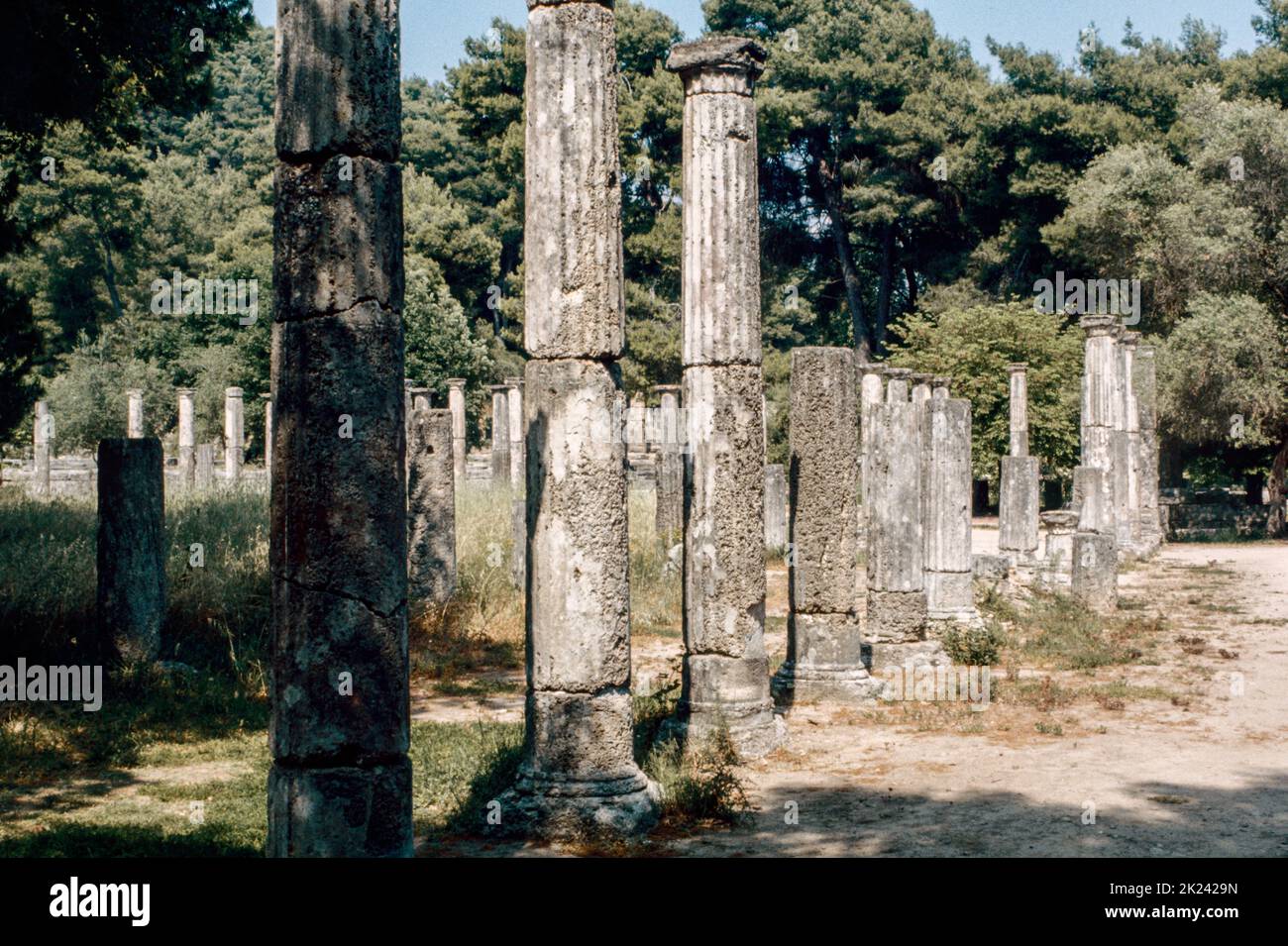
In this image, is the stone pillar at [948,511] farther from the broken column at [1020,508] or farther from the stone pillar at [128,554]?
the stone pillar at [128,554]

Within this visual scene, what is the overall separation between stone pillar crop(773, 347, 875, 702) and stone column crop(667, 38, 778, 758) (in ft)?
5.00

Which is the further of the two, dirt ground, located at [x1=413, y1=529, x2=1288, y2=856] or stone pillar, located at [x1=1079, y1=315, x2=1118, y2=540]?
stone pillar, located at [x1=1079, y1=315, x2=1118, y2=540]

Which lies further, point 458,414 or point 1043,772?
point 458,414

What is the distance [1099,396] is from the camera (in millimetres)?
24219

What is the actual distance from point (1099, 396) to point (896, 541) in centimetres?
1225

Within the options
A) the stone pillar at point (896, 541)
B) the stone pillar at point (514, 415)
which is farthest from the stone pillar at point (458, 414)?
the stone pillar at point (896, 541)

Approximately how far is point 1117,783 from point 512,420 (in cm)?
2995

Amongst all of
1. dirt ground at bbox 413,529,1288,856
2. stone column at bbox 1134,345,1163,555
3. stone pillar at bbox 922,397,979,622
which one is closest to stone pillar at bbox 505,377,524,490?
stone column at bbox 1134,345,1163,555

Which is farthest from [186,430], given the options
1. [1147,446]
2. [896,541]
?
[896,541]

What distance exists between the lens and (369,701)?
5383 mm

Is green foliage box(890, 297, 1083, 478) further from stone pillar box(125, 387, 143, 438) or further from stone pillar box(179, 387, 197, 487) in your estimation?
stone pillar box(125, 387, 143, 438)

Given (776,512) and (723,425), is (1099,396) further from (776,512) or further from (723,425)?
(723,425)

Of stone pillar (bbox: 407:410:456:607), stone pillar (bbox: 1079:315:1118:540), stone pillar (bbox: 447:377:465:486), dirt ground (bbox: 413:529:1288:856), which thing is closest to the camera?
dirt ground (bbox: 413:529:1288:856)

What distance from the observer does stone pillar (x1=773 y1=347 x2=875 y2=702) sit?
1168cm
